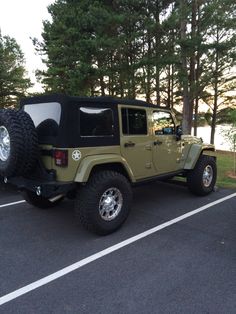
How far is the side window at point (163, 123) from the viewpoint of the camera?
195 inches

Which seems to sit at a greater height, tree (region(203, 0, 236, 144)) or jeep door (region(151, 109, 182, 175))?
tree (region(203, 0, 236, 144))

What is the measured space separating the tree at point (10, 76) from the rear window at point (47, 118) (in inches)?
807

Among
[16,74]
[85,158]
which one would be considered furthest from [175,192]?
[16,74]

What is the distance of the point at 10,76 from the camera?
74.4 ft

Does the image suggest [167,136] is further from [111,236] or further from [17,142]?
[17,142]

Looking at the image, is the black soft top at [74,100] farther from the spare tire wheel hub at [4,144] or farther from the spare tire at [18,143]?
the spare tire wheel hub at [4,144]

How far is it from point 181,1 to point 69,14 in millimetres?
4606

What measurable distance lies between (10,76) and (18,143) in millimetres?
21385

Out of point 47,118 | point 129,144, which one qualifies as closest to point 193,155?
point 129,144

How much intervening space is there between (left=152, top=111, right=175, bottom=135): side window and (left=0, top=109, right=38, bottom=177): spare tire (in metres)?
2.14

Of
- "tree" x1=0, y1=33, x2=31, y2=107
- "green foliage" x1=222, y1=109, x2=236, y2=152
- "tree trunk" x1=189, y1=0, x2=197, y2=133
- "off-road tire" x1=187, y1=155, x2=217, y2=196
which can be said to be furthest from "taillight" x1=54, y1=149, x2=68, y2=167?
"tree" x1=0, y1=33, x2=31, y2=107

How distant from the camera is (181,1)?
1120 centimetres

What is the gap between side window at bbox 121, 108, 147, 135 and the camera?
14.4ft

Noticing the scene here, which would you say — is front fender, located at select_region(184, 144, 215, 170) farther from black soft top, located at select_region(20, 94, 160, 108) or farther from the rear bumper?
the rear bumper
